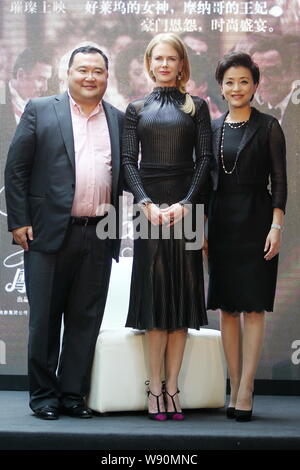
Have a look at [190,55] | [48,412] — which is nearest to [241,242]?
[48,412]

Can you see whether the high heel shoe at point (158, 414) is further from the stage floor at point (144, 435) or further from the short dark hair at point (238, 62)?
the short dark hair at point (238, 62)

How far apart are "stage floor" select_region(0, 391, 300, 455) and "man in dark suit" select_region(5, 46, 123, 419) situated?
0.69 feet

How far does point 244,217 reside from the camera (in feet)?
13.6

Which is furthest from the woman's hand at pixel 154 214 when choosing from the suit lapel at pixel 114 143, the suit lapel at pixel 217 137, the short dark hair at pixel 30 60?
the short dark hair at pixel 30 60

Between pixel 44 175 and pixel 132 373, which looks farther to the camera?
pixel 132 373

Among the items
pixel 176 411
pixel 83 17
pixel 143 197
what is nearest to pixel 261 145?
pixel 143 197

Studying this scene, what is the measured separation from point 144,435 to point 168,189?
1.09m

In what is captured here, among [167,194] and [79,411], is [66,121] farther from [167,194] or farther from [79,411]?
[79,411]

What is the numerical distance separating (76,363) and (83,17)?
2161 millimetres

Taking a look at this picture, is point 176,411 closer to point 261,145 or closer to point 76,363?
point 76,363

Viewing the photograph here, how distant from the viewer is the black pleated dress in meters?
4.15

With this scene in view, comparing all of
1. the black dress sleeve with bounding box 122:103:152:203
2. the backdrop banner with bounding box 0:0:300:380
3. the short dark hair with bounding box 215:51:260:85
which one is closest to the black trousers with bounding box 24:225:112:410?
the black dress sleeve with bounding box 122:103:152:203

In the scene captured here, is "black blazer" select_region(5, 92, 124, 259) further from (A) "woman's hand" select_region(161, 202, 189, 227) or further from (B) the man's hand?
(A) "woman's hand" select_region(161, 202, 189, 227)

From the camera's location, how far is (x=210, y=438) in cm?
377
